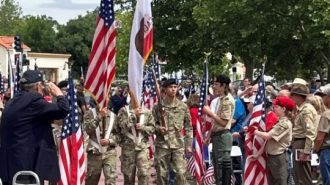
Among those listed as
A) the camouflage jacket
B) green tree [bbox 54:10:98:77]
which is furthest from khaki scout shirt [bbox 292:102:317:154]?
green tree [bbox 54:10:98:77]

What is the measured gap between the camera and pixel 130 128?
1222 centimetres

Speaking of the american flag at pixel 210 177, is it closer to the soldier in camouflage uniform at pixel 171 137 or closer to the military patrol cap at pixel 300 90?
the soldier in camouflage uniform at pixel 171 137

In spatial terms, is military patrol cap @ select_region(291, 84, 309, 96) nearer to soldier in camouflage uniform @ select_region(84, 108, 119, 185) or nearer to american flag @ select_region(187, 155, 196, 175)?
american flag @ select_region(187, 155, 196, 175)

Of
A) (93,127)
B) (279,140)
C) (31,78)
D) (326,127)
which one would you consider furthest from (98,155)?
(326,127)

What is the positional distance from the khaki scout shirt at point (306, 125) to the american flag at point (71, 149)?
3.34m

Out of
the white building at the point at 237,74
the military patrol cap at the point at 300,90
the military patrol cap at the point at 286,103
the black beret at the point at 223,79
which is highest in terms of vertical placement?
the black beret at the point at 223,79

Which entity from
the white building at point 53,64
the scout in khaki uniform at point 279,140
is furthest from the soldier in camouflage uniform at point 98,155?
the white building at point 53,64

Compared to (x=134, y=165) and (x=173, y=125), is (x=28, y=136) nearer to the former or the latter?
(x=134, y=165)

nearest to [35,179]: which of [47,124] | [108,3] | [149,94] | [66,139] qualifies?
[47,124]

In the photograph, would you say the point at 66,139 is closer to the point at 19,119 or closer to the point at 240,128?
the point at 19,119

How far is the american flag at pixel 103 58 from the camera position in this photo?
443 inches

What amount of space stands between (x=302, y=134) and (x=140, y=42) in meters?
2.91

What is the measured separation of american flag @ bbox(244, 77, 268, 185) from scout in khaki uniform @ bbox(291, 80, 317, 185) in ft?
1.66

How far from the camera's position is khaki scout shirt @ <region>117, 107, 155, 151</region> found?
12.2 meters
